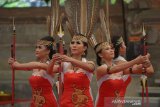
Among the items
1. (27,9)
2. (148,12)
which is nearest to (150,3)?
(148,12)

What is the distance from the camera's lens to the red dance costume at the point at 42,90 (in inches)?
246

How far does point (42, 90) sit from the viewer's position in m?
6.28

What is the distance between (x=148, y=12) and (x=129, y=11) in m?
0.60

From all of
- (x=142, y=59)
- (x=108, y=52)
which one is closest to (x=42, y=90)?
(x=108, y=52)

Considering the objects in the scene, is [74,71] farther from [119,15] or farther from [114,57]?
[119,15]

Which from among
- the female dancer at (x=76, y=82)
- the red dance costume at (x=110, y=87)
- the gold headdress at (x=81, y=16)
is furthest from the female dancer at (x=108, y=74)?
the gold headdress at (x=81, y=16)

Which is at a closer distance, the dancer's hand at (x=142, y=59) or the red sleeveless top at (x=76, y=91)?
the dancer's hand at (x=142, y=59)

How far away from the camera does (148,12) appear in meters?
12.7

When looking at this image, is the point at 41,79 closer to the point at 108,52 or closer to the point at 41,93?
the point at 41,93

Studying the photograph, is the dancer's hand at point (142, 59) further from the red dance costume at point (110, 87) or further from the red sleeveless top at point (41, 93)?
the red sleeveless top at point (41, 93)

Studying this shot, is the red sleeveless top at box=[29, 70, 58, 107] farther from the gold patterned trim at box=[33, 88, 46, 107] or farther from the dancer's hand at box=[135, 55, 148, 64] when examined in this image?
the dancer's hand at box=[135, 55, 148, 64]

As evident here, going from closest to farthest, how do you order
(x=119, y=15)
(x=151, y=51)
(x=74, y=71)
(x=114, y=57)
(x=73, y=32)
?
(x=74, y=71) → (x=114, y=57) → (x=73, y=32) → (x=151, y=51) → (x=119, y=15)

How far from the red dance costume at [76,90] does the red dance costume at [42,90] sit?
30cm

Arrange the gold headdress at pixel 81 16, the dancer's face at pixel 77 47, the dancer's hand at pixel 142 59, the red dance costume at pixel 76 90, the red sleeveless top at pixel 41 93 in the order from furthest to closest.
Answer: the gold headdress at pixel 81 16
the red sleeveless top at pixel 41 93
the dancer's face at pixel 77 47
the red dance costume at pixel 76 90
the dancer's hand at pixel 142 59
